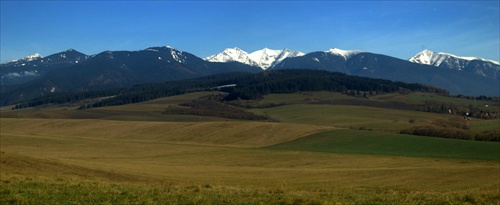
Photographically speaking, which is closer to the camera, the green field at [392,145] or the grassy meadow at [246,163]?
the grassy meadow at [246,163]

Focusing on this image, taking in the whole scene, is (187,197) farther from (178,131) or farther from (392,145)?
(178,131)

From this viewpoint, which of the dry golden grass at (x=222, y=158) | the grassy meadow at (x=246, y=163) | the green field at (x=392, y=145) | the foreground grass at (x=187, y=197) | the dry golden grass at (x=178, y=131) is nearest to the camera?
the foreground grass at (x=187, y=197)

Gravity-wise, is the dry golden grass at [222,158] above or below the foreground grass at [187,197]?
below

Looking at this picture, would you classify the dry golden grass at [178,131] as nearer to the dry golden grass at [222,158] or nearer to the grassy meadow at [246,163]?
the dry golden grass at [222,158]

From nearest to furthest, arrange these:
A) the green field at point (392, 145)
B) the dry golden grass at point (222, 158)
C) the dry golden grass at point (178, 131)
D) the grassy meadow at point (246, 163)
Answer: the grassy meadow at point (246, 163), the dry golden grass at point (222, 158), the green field at point (392, 145), the dry golden grass at point (178, 131)

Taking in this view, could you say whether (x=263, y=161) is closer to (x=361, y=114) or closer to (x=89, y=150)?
(x=89, y=150)

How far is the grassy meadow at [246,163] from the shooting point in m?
16.8

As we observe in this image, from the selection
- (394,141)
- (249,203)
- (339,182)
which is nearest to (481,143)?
(394,141)

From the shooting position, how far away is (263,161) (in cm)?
5762

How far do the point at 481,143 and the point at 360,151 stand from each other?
15839 mm

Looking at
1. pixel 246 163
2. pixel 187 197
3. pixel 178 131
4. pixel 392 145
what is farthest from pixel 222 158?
pixel 187 197

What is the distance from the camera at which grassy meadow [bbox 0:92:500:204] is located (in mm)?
16781

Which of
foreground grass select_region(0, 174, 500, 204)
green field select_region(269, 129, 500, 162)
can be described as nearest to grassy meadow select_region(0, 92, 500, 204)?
foreground grass select_region(0, 174, 500, 204)

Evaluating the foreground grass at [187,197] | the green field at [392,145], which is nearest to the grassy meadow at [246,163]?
the foreground grass at [187,197]
